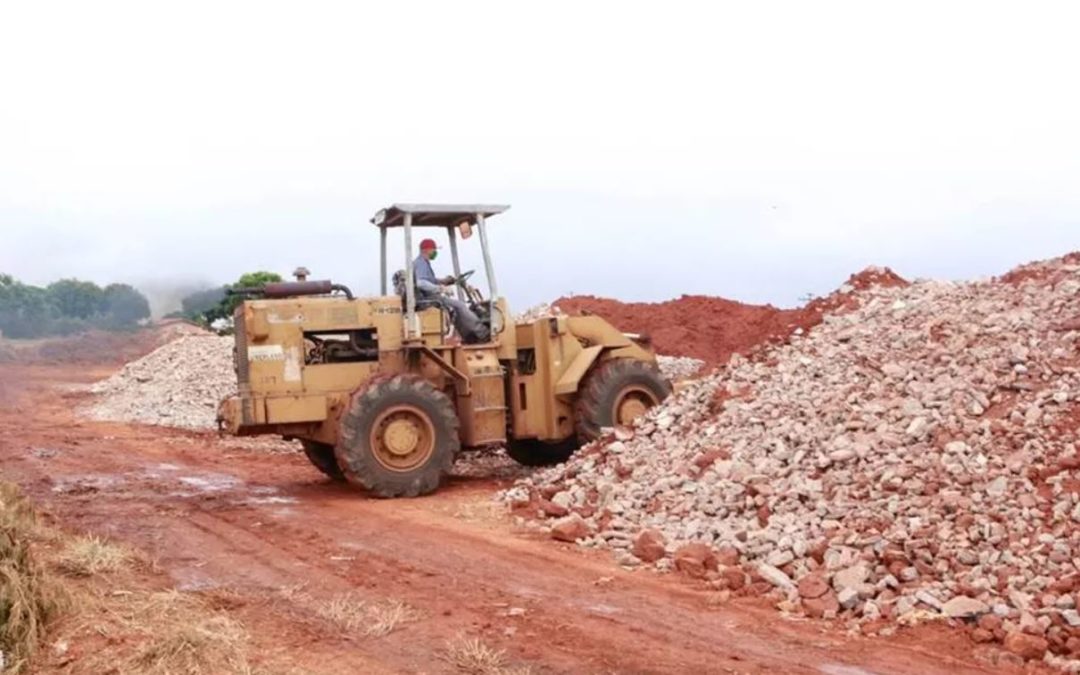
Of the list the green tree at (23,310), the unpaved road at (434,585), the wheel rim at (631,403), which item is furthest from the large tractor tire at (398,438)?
the green tree at (23,310)

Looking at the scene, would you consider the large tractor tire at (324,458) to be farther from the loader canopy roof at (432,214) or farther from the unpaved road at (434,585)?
the loader canopy roof at (432,214)

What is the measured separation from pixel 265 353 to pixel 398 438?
151 cm

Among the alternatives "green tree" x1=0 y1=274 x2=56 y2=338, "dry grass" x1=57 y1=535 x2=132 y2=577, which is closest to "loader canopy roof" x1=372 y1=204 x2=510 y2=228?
"dry grass" x1=57 y1=535 x2=132 y2=577

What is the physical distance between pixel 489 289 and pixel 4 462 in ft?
23.3

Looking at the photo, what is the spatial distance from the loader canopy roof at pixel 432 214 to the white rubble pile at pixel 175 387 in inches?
326

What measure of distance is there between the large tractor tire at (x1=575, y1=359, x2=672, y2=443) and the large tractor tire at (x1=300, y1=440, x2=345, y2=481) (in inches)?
105

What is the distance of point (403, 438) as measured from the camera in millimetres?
11117

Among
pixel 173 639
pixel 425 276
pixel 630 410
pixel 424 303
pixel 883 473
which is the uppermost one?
pixel 425 276

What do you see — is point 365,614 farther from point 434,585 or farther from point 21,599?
point 21,599

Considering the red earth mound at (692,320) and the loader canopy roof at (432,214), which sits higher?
the loader canopy roof at (432,214)

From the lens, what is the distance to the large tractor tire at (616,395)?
12055 mm

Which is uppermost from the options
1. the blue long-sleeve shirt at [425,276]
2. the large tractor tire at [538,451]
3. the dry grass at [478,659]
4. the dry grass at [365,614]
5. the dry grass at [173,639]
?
the blue long-sleeve shirt at [425,276]

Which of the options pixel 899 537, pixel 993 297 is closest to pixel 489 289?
pixel 993 297

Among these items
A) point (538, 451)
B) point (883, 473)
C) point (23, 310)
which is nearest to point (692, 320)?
point (538, 451)
